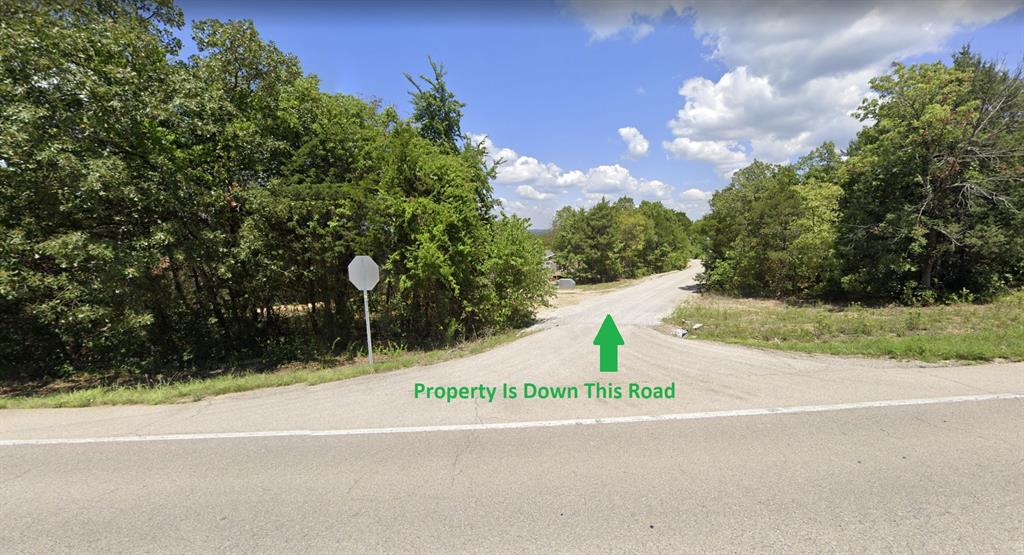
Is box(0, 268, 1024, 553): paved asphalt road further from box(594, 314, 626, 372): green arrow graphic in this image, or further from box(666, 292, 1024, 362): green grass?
box(594, 314, 626, 372): green arrow graphic

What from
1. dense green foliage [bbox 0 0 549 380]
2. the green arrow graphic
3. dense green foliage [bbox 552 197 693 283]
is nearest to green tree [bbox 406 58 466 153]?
dense green foliage [bbox 0 0 549 380]

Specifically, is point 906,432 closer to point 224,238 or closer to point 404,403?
point 404,403

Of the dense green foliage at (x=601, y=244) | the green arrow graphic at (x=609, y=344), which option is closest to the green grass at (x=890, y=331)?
the green arrow graphic at (x=609, y=344)

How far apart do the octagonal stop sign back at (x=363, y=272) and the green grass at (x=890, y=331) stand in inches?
326

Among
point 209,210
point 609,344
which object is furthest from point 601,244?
point 209,210

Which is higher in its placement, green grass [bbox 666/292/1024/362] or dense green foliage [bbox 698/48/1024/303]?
dense green foliage [bbox 698/48/1024/303]

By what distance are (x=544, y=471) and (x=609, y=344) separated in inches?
216

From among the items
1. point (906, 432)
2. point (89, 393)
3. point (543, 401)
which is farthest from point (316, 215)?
point (906, 432)

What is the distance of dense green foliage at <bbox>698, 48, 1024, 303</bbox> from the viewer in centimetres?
1346

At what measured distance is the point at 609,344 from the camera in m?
8.45

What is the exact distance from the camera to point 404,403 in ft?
17.1

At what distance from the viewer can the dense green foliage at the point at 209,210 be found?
7637 mm

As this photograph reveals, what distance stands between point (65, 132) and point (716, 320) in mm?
17193

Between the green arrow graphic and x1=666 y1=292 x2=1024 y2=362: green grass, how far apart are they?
2.74 meters
